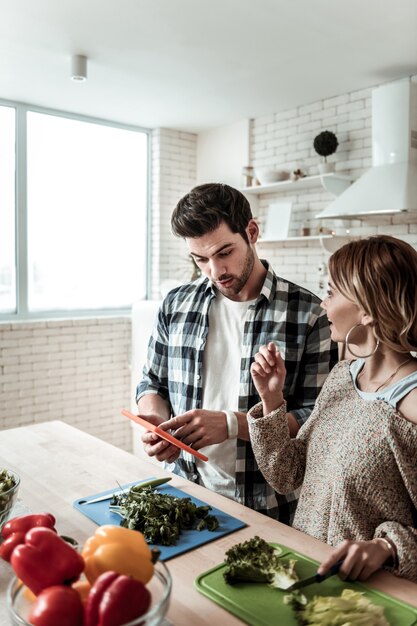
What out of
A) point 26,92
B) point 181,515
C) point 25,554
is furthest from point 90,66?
point 25,554

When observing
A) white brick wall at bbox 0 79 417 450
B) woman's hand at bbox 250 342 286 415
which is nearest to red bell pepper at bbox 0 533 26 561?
woman's hand at bbox 250 342 286 415

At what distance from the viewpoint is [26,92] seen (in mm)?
4422

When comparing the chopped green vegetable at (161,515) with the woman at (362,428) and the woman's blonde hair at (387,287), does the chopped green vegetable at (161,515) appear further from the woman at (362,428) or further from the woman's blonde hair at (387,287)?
the woman's blonde hair at (387,287)

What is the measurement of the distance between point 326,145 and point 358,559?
3.83m

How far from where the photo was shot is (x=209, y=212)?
177 cm

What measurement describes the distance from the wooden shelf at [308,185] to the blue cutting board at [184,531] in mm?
3340

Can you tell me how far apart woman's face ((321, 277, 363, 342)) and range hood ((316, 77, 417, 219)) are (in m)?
2.55

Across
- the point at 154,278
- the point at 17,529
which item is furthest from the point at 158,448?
the point at 154,278

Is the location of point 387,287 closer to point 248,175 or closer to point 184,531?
point 184,531

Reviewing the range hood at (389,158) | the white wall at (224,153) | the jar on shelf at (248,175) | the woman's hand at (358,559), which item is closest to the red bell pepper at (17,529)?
the woman's hand at (358,559)

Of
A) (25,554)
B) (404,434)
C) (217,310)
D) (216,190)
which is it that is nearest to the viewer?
Answer: (25,554)

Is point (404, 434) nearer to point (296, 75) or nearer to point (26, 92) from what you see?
point (296, 75)

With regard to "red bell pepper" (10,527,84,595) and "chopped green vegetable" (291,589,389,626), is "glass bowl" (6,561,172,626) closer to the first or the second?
"red bell pepper" (10,527,84,595)

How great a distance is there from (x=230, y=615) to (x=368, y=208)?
3.25 meters
